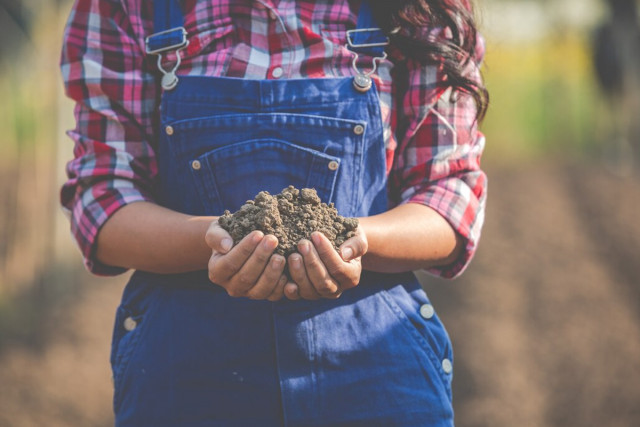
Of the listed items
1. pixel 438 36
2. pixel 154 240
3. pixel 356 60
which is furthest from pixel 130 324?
pixel 438 36

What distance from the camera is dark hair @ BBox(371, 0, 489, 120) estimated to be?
1.59 metres

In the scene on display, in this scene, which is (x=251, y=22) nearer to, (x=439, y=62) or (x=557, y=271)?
(x=439, y=62)

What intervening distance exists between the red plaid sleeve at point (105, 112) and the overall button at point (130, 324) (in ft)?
0.52

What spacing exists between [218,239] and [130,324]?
15.1 inches

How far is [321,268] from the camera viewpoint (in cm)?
127

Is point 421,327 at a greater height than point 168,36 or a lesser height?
lesser

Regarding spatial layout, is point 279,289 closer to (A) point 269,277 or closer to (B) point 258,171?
(A) point 269,277

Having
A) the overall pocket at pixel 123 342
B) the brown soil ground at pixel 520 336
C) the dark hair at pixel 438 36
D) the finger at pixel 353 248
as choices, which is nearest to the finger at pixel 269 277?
the finger at pixel 353 248

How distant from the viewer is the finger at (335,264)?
127 centimetres

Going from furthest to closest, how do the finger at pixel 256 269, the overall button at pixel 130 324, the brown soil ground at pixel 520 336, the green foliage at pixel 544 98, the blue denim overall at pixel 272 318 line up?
the green foliage at pixel 544 98
the brown soil ground at pixel 520 336
the overall button at pixel 130 324
the blue denim overall at pixel 272 318
the finger at pixel 256 269

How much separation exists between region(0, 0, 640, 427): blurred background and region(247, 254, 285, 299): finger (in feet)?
3.27

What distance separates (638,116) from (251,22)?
38.3ft

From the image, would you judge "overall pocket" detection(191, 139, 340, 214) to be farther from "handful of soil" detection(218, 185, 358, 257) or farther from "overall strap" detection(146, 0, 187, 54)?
"overall strap" detection(146, 0, 187, 54)

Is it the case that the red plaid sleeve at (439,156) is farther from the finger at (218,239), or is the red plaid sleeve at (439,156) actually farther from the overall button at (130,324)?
the overall button at (130,324)
